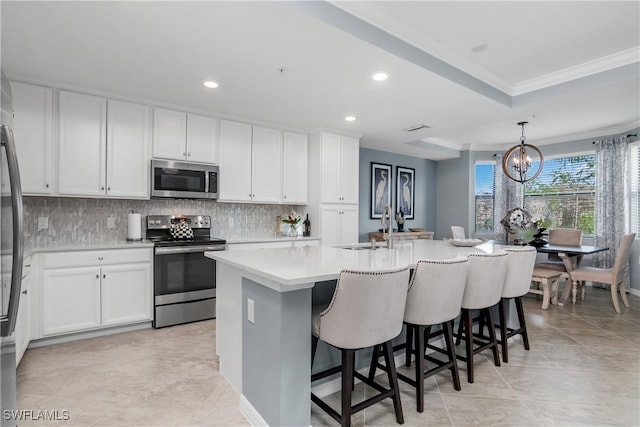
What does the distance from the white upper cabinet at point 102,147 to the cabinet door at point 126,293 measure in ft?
2.60

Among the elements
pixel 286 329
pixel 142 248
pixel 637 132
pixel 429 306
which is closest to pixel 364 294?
pixel 286 329

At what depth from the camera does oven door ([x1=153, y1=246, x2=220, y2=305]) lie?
3475 millimetres

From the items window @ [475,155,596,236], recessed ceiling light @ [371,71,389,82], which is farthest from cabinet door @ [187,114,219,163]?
window @ [475,155,596,236]

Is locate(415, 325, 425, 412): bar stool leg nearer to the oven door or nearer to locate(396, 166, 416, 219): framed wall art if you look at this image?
the oven door

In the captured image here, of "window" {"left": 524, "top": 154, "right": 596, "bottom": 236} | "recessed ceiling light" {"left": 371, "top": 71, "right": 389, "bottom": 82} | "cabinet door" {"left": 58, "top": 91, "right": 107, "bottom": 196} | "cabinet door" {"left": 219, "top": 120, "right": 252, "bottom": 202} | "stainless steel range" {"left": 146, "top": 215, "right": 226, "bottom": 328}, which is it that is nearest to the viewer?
"recessed ceiling light" {"left": 371, "top": 71, "right": 389, "bottom": 82}

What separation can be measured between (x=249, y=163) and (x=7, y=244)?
3106 mm

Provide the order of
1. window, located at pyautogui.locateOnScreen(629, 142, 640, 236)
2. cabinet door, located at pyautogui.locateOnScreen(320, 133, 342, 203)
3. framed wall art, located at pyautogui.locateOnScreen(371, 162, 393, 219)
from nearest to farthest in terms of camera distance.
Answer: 1. cabinet door, located at pyautogui.locateOnScreen(320, 133, 342, 203)
2. window, located at pyautogui.locateOnScreen(629, 142, 640, 236)
3. framed wall art, located at pyautogui.locateOnScreen(371, 162, 393, 219)

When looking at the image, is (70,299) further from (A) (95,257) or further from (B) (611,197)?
(B) (611,197)

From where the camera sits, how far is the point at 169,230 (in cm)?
405

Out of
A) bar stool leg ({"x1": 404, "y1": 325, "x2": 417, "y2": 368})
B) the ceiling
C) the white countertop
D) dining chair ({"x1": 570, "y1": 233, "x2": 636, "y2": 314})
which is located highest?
the ceiling

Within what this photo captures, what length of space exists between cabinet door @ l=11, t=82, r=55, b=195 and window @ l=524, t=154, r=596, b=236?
24.3 feet

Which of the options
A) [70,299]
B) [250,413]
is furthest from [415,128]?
→ [70,299]

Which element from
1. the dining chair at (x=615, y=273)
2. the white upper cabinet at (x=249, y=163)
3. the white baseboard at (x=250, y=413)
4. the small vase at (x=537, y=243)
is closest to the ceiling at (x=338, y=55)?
the white upper cabinet at (x=249, y=163)

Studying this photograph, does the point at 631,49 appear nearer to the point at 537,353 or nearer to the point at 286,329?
the point at 537,353
